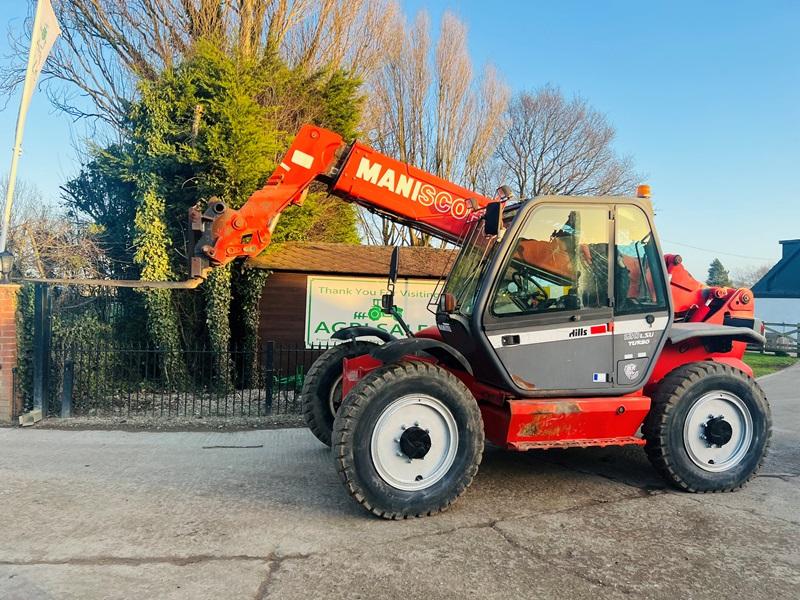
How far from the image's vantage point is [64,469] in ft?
17.5

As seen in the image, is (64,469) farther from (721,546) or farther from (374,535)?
(721,546)

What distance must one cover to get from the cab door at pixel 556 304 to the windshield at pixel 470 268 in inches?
9.1

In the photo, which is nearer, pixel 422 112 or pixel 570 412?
pixel 570 412

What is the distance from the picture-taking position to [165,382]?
971cm

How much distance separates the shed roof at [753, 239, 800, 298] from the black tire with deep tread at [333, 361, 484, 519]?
3036 cm

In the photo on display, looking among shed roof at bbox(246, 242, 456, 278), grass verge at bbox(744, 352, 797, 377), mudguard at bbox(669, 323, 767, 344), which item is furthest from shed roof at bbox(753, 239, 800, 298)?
mudguard at bbox(669, 323, 767, 344)

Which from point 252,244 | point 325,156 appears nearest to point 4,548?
point 252,244

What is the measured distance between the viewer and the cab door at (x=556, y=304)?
14.4ft

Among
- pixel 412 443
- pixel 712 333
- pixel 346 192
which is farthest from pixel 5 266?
pixel 712 333

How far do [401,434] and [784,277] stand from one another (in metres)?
32.4

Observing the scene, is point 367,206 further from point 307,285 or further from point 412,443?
point 307,285

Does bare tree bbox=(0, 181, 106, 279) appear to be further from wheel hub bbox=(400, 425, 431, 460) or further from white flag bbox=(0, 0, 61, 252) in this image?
wheel hub bbox=(400, 425, 431, 460)

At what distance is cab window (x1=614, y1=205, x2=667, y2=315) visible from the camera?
15.2ft

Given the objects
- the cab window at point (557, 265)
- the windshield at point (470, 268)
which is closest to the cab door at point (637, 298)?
the cab window at point (557, 265)
